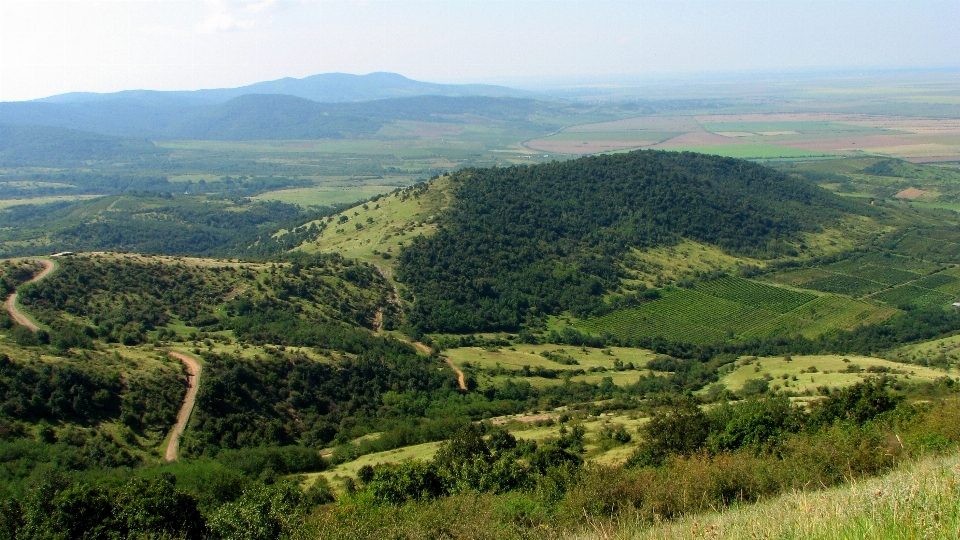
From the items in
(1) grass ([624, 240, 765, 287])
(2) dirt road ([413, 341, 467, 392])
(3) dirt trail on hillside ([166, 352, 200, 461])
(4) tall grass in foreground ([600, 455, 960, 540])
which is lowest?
(2) dirt road ([413, 341, 467, 392])

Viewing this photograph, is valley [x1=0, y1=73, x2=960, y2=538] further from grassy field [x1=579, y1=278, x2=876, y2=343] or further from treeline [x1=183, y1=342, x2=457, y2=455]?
grassy field [x1=579, y1=278, x2=876, y2=343]

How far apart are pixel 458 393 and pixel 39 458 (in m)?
42.9

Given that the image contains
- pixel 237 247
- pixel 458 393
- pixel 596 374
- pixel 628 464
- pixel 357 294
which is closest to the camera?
pixel 628 464

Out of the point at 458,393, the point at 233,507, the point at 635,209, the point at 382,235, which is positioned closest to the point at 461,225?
the point at 382,235

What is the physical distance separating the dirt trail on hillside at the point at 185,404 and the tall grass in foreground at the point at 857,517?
43.7m

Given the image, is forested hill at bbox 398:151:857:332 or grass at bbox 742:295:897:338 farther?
forested hill at bbox 398:151:857:332

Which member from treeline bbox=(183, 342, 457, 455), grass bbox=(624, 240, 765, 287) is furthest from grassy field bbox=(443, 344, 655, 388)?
grass bbox=(624, 240, 765, 287)

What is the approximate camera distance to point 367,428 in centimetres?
6259

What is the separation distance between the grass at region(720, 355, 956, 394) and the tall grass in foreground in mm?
54304

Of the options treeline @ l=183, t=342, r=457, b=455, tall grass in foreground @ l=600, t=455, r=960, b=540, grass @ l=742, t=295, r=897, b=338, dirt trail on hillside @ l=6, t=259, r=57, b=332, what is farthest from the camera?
grass @ l=742, t=295, r=897, b=338

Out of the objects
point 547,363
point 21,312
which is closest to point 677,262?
point 547,363

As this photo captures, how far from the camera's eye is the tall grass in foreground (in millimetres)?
12305

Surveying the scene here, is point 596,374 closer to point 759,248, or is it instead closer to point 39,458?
point 39,458

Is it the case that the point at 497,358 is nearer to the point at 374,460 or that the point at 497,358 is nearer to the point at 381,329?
the point at 381,329
